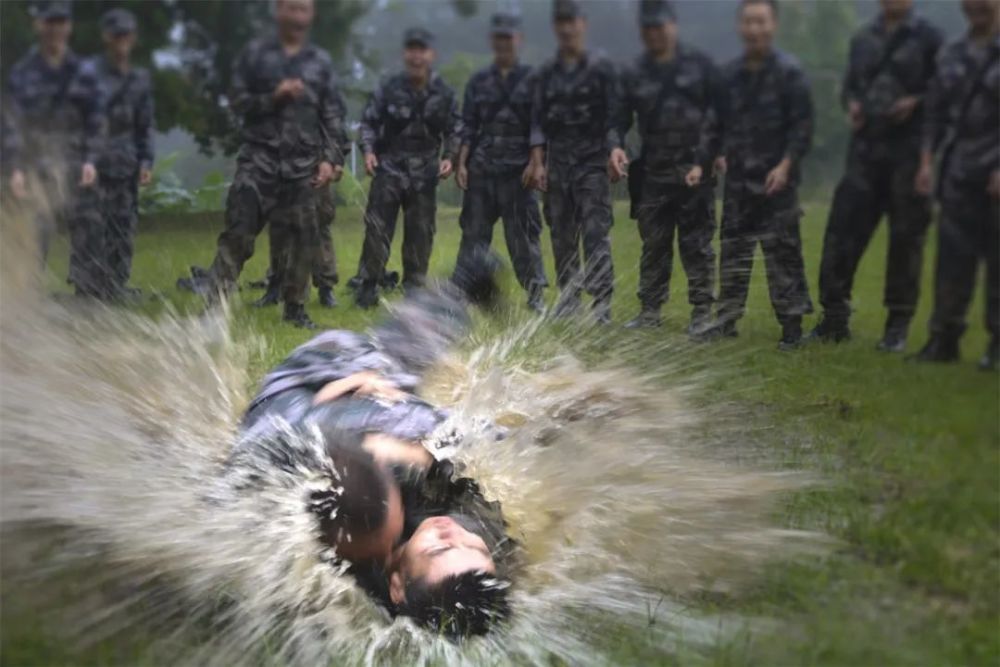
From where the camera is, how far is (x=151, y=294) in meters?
2.89

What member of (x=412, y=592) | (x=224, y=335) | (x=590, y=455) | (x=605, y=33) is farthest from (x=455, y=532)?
(x=605, y=33)

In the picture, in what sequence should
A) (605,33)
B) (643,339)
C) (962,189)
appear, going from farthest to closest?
(643,339) → (605,33) → (962,189)

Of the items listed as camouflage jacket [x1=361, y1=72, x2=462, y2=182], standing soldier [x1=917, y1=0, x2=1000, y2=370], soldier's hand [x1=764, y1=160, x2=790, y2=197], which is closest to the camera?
standing soldier [x1=917, y1=0, x2=1000, y2=370]

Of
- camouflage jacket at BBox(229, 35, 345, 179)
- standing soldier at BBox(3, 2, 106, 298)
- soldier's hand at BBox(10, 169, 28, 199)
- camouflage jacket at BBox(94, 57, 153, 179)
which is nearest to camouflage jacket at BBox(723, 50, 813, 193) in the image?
camouflage jacket at BBox(229, 35, 345, 179)

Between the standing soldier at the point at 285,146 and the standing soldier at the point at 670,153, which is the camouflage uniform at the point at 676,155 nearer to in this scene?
the standing soldier at the point at 670,153

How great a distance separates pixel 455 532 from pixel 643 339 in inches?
23.2

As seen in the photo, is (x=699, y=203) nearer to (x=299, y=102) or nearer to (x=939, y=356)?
(x=939, y=356)

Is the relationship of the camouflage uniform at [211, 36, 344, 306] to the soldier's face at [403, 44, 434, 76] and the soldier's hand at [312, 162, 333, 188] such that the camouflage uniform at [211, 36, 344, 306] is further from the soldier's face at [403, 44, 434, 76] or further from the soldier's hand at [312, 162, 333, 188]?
the soldier's face at [403, 44, 434, 76]

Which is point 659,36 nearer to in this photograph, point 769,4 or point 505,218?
point 769,4

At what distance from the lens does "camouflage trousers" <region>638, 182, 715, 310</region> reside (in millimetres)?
2547

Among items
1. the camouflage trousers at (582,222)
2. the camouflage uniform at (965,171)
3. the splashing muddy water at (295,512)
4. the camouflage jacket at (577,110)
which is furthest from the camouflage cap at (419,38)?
the camouflage uniform at (965,171)

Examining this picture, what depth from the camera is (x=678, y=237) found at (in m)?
2.59

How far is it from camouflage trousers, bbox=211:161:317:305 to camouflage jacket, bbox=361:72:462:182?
0.18m

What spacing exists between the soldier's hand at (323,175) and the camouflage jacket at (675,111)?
0.61 meters
